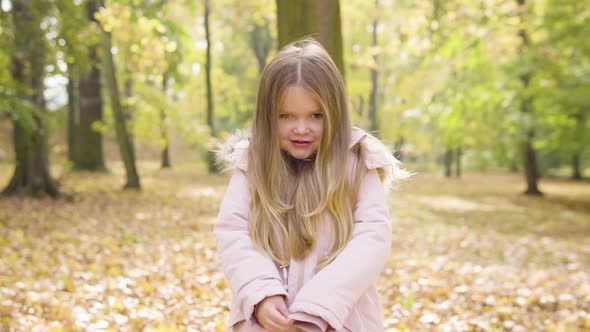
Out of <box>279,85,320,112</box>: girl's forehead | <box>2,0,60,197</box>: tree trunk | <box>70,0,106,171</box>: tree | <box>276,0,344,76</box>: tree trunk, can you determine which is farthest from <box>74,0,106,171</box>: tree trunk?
<box>279,85,320,112</box>: girl's forehead

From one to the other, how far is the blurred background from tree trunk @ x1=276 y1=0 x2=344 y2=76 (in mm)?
15

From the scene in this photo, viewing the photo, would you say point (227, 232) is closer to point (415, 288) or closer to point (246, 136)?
point (246, 136)

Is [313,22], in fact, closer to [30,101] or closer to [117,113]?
[30,101]

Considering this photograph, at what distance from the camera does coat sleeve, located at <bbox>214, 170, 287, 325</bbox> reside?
176 cm

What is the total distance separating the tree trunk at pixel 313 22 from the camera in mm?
3645

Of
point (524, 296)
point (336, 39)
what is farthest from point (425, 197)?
point (336, 39)

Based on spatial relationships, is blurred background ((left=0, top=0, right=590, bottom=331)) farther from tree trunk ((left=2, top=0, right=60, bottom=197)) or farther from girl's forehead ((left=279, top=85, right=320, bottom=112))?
girl's forehead ((left=279, top=85, right=320, bottom=112))

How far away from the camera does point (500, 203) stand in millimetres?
15008

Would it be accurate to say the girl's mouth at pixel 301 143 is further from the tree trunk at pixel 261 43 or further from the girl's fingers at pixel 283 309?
the tree trunk at pixel 261 43

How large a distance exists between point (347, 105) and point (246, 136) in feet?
1.70

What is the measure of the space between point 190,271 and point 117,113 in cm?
683

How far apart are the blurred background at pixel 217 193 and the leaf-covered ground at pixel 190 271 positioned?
3 cm

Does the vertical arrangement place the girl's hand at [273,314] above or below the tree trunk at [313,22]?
below

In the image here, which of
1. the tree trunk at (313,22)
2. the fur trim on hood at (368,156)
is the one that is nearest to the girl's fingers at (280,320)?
the fur trim on hood at (368,156)
